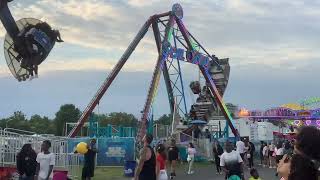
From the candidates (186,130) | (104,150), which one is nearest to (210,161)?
(186,130)

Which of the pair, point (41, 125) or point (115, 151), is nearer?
point (115, 151)

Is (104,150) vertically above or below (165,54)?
below

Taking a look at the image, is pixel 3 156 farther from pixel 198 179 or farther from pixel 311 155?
pixel 311 155

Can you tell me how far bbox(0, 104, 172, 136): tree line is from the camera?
9318cm

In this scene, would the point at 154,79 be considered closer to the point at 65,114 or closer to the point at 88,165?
the point at 88,165

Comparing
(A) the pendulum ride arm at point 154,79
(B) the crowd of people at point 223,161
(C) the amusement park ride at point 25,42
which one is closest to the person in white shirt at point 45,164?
(B) the crowd of people at point 223,161

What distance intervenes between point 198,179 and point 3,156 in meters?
9.92

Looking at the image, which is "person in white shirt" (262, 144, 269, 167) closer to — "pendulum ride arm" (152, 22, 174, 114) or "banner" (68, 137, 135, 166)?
"banner" (68, 137, 135, 166)

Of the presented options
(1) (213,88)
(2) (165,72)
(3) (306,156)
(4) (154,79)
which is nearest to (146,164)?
(3) (306,156)

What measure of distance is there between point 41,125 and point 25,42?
297ft

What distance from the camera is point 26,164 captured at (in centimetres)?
1289

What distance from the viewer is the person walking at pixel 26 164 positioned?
12883 mm

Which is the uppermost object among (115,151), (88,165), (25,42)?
(25,42)

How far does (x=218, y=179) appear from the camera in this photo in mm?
23469
